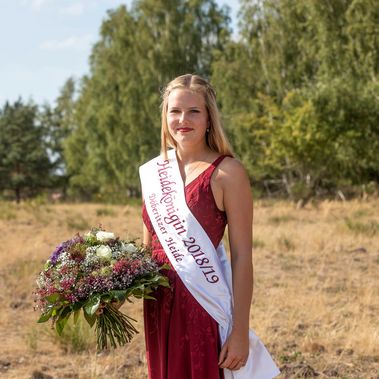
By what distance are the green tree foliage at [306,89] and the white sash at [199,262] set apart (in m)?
19.2

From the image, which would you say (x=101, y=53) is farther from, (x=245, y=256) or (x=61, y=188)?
(x=245, y=256)

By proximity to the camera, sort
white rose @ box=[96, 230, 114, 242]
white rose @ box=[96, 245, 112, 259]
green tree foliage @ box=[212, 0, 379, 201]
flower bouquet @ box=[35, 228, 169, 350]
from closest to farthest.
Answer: flower bouquet @ box=[35, 228, 169, 350] → white rose @ box=[96, 245, 112, 259] → white rose @ box=[96, 230, 114, 242] → green tree foliage @ box=[212, 0, 379, 201]

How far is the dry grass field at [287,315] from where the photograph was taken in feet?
16.0

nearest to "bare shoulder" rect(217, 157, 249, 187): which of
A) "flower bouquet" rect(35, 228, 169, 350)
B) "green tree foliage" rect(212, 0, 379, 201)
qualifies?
"flower bouquet" rect(35, 228, 169, 350)

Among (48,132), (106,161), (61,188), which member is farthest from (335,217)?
(48,132)

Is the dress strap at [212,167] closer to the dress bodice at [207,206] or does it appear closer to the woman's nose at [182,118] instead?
the dress bodice at [207,206]

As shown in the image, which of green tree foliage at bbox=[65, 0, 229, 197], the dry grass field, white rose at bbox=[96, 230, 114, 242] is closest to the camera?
white rose at bbox=[96, 230, 114, 242]

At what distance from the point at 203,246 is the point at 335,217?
541 inches

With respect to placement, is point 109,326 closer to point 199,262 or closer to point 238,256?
point 199,262

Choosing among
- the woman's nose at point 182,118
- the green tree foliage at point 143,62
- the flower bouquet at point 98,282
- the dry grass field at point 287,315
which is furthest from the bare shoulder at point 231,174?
the green tree foliage at point 143,62

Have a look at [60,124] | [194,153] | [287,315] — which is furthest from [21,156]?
[194,153]

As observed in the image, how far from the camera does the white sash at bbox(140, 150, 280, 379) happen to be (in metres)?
2.53

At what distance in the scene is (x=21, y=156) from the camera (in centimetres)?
4431

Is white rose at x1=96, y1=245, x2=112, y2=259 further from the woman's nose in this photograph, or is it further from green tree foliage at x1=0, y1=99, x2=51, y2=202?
green tree foliage at x1=0, y1=99, x2=51, y2=202
